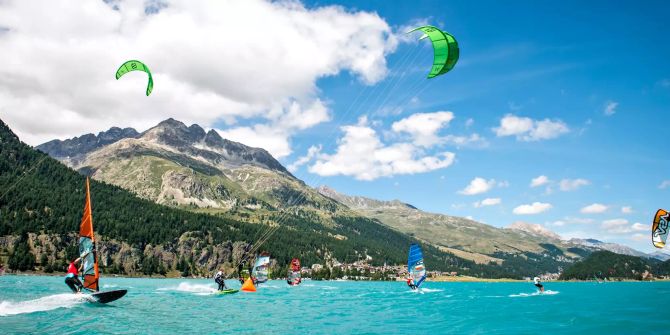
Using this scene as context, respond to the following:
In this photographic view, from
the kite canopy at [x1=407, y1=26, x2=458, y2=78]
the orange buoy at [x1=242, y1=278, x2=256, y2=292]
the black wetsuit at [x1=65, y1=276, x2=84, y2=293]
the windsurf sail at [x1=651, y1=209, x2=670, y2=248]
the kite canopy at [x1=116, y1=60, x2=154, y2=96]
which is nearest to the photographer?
the kite canopy at [x1=407, y1=26, x2=458, y2=78]

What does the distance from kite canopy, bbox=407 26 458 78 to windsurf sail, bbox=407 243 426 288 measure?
4205 cm

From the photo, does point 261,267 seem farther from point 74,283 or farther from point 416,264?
point 74,283

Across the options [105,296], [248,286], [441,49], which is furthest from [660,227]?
[248,286]

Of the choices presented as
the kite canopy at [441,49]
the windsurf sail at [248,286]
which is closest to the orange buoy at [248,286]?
the windsurf sail at [248,286]

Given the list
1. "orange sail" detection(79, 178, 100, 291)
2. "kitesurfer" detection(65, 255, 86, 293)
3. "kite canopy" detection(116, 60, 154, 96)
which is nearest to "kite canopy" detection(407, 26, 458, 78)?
"kite canopy" detection(116, 60, 154, 96)

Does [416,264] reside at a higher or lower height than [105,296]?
higher

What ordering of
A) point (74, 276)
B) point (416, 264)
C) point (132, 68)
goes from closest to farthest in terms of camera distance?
point (74, 276)
point (132, 68)
point (416, 264)

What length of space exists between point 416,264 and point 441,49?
49.3 meters

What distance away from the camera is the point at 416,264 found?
6838 centimetres

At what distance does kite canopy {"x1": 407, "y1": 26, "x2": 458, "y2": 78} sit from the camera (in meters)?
24.9

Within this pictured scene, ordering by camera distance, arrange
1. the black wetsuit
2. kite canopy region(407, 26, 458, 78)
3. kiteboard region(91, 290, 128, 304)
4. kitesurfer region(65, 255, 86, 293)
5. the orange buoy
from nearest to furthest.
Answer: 1. kite canopy region(407, 26, 458, 78)
2. kitesurfer region(65, 255, 86, 293)
3. the black wetsuit
4. kiteboard region(91, 290, 128, 304)
5. the orange buoy

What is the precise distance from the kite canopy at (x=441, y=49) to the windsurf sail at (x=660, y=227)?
53.1 feet

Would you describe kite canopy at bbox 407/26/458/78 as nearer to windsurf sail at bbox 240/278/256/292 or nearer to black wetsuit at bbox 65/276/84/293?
black wetsuit at bbox 65/276/84/293

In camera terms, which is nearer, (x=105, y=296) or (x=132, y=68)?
(x=105, y=296)
